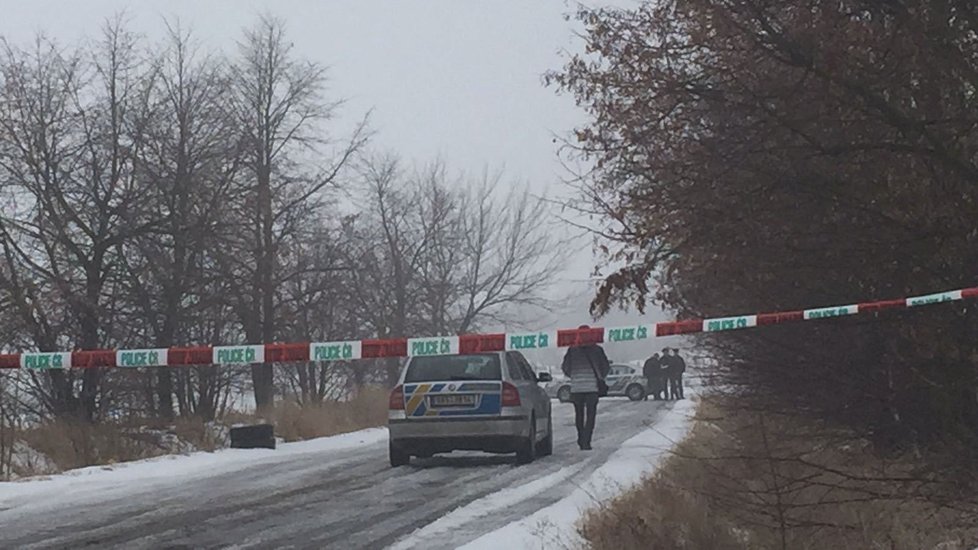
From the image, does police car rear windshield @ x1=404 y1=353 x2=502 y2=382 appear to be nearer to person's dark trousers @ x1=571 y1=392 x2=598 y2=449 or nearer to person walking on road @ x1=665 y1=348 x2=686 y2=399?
person's dark trousers @ x1=571 y1=392 x2=598 y2=449

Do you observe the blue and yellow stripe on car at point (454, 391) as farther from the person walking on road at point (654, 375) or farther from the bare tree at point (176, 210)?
the person walking on road at point (654, 375)

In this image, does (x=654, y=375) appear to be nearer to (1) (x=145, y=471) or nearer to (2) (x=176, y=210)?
(2) (x=176, y=210)

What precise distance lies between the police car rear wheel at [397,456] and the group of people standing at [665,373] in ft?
79.3

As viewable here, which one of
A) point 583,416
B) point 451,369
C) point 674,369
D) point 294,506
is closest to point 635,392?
point 674,369

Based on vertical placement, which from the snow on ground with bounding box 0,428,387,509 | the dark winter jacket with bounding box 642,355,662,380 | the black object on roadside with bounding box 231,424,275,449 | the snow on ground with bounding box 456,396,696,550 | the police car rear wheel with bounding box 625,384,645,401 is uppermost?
the dark winter jacket with bounding box 642,355,662,380

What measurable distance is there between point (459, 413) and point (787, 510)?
7904 millimetres

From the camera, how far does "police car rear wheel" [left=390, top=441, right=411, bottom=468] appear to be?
16.4 meters

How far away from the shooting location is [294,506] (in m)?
11.8

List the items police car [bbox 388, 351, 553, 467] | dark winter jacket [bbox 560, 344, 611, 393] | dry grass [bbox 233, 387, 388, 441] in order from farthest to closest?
dry grass [bbox 233, 387, 388, 441]
dark winter jacket [bbox 560, 344, 611, 393]
police car [bbox 388, 351, 553, 467]

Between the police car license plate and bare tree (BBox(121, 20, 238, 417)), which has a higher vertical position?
bare tree (BBox(121, 20, 238, 417))

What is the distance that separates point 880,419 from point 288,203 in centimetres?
2810

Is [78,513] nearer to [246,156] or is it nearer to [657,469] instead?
[657,469]

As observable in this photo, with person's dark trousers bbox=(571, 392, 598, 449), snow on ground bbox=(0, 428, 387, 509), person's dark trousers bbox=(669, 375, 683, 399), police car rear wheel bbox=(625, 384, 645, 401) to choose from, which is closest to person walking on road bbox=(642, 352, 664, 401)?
person's dark trousers bbox=(669, 375, 683, 399)

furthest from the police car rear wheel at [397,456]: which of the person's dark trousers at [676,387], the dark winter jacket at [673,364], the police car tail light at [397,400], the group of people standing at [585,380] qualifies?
the person's dark trousers at [676,387]
